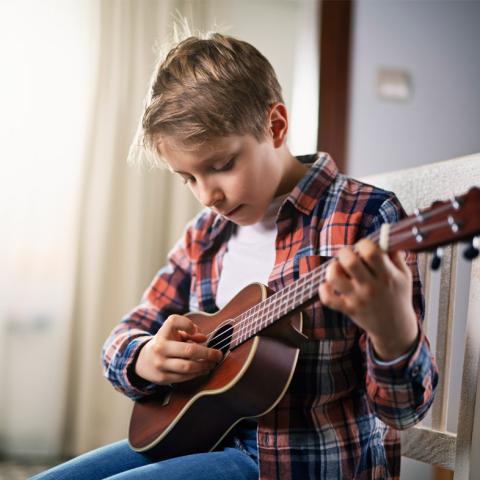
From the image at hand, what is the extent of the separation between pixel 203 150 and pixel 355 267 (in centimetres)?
36

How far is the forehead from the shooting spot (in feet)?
2.82

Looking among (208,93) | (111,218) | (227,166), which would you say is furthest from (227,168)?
(111,218)

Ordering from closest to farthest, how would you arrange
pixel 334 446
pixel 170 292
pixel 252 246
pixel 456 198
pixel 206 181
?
pixel 456 198 < pixel 334 446 < pixel 206 181 < pixel 252 246 < pixel 170 292

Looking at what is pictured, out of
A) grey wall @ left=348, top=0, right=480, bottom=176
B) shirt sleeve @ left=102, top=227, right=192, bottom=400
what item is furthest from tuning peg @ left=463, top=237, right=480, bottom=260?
grey wall @ left=348, top=0, right=480, bottom=176

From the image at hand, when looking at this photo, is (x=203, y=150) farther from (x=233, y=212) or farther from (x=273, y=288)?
(x=273, y=288)

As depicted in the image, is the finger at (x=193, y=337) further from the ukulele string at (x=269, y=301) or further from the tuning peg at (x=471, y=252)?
the tuning peg at (x=471, y=252)

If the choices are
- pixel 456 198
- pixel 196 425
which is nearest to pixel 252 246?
pixel 196 425

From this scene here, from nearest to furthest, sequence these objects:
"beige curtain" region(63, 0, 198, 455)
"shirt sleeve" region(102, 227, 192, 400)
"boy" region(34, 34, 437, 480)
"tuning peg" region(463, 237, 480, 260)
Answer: "tuning peg" region(463, 237, 480, 260) → "boy" region(34, 34, 437, 480) → "shirt sleeve" region(102, 227, 192, 400) → "beige curtain" region(63, 0, 198, 455)

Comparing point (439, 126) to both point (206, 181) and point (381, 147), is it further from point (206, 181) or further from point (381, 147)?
point (206, 181)

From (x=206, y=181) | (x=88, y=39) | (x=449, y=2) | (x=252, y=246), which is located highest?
(x=449, y=2)

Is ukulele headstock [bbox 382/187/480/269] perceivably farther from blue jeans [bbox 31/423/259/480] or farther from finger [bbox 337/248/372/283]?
blue jeans [bbox 31/423/259/480]

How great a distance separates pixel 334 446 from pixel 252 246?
0.38 m

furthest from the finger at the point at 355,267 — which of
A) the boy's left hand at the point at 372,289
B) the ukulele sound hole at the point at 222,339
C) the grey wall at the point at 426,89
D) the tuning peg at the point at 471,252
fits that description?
the grey wall at the point at 426,89

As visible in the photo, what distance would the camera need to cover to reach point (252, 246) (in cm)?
102
